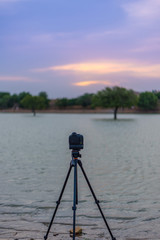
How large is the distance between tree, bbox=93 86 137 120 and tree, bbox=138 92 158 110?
159 ft

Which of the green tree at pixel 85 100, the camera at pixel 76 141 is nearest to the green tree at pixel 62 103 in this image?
the green tree at pixel 85 100

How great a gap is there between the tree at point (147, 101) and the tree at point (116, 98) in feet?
159

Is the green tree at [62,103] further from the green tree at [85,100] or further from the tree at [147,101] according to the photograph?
the tree at [147,101]

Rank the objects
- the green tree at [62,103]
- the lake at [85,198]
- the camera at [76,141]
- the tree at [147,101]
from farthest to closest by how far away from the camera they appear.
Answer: the green tree at [62,103] < the tree at [147,101] < the lake at [85,198] < the camera at [76,141]

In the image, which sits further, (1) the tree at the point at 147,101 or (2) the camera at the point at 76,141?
(1) the tree at the point at 147,101

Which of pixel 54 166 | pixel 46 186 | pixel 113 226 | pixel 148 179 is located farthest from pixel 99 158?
pixel 113 226

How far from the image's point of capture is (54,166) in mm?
15875

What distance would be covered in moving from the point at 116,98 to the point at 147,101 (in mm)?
57581

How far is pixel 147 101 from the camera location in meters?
135

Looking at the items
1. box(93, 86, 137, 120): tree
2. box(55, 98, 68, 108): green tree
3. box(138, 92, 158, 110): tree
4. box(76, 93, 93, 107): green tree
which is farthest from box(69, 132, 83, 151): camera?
box(55, 98, 68, 108): green tree

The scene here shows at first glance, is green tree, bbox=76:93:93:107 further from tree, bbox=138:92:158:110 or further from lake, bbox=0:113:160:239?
lake, bbox=0:113:160:239

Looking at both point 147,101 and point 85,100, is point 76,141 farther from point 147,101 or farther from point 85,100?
point 85,100

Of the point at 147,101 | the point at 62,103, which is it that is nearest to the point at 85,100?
the point at 62,103

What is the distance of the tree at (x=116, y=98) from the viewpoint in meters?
80.6
